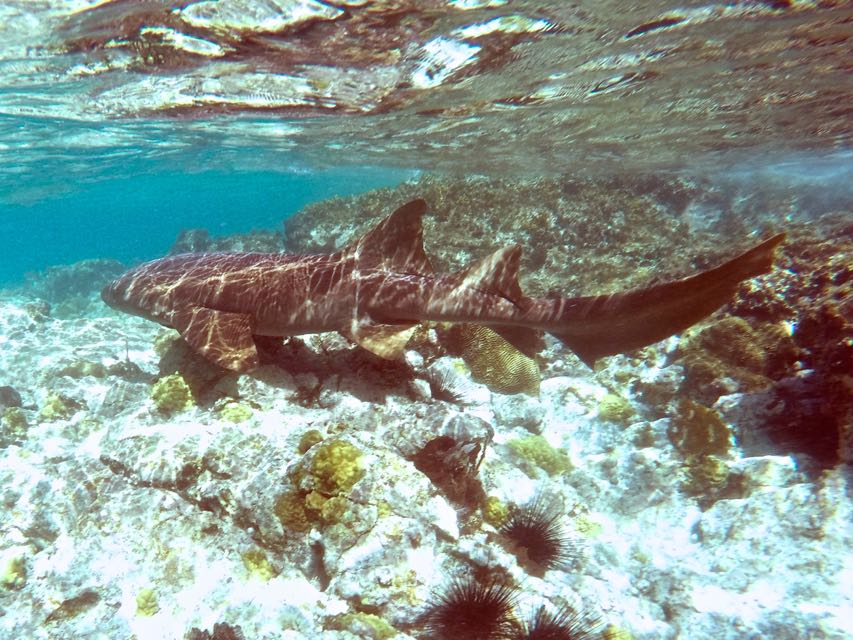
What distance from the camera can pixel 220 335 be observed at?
618 cm

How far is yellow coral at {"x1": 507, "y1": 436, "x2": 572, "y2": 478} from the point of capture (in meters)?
6.83

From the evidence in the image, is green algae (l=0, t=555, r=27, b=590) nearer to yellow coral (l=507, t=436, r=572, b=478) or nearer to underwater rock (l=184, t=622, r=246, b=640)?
underwater rock (l=184, t=622, r=246, b=640)

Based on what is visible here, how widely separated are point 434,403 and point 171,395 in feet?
11.8

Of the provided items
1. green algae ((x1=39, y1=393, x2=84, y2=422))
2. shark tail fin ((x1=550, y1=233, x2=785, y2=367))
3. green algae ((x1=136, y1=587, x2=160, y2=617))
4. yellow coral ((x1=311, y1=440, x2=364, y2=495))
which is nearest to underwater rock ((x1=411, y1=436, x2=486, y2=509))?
yellow coral ((x1=311, y1=440, x2=364, y2=495))

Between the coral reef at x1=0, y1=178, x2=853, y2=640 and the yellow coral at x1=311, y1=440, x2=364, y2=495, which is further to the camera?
the yellow coral at x1=311, y1=440, x2=364, y2=495

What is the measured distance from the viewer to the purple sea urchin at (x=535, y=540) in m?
5.12

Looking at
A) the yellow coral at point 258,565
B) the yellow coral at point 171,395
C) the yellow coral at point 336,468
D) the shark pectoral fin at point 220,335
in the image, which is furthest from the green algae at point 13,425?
the yellow coral at point 336,468

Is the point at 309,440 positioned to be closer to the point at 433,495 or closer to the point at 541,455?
the point at 433,495

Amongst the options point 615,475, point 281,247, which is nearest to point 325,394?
point 615,475

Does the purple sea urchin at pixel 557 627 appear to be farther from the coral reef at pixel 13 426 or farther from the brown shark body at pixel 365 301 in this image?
the coral reef at pixel 13 426

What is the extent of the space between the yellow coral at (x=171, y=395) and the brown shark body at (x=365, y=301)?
739mm

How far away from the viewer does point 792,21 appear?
28.6 feet

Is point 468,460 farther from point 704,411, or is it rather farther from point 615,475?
point 704,411

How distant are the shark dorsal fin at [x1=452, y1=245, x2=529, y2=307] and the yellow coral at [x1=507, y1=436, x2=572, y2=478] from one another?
241cm
